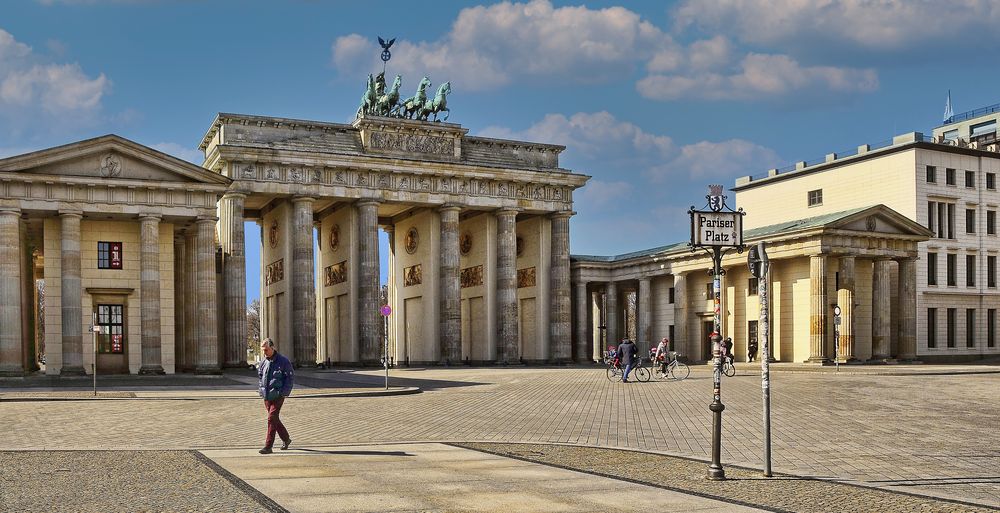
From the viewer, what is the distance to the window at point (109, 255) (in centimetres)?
4641

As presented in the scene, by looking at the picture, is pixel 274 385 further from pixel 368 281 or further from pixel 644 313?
pixel 644 313

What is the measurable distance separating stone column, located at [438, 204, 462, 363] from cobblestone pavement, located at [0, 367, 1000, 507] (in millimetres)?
31909

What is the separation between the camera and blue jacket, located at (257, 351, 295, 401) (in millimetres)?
17625

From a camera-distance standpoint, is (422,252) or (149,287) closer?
(149,287)

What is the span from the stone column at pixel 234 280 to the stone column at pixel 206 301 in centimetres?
1081

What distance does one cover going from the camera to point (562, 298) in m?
72.2

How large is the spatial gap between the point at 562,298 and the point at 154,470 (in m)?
58.1

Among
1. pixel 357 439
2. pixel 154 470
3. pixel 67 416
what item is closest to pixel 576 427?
pixel 357 439

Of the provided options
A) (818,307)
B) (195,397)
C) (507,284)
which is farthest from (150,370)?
(818,307)

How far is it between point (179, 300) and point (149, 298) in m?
5.46

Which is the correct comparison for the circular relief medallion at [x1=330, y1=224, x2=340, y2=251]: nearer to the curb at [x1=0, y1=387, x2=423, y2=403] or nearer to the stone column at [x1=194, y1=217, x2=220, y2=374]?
the stone column at [x1=194, y1=217, x2=220, y2=374]

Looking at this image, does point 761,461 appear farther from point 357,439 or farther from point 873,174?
point 873,174

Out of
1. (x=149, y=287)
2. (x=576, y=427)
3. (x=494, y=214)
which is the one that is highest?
(x=494, y=214)

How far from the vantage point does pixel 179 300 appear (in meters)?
50.5
